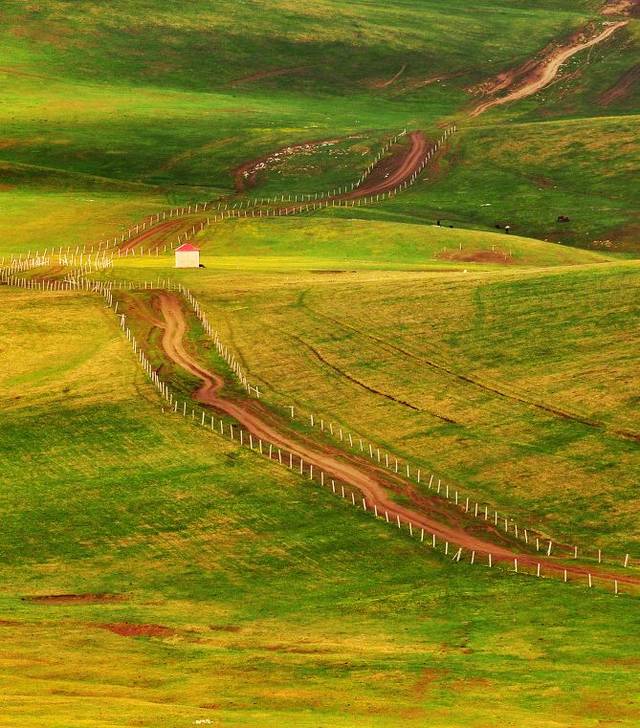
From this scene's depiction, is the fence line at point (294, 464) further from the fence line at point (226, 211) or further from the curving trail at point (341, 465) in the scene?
the fence line at point (226, 211)

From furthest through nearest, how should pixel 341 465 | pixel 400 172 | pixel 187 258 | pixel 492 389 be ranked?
1. pixel 400 172
2. pixel 187 258
3. pixel 492 389
4. pixel 341 465

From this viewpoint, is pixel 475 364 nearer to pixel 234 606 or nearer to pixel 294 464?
pixel 294 464

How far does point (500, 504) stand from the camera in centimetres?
7269

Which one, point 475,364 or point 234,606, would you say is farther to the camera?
point 475,364

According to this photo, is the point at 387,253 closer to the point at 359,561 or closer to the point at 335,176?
the point at 335,176

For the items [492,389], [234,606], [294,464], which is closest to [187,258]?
[492,389]

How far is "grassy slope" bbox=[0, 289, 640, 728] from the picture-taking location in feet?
152

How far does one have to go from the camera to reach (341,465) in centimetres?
7888

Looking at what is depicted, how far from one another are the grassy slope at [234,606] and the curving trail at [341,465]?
2.15 meters

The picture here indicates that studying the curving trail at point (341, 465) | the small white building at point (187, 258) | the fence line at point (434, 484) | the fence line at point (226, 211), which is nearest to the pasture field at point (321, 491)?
the fence line at point (434, 484)

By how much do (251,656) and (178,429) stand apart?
1268 inches

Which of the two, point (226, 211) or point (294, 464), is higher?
point (226, 211)

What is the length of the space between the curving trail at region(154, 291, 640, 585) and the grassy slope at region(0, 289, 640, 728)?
2.15m

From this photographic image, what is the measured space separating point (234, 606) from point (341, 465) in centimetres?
1875
